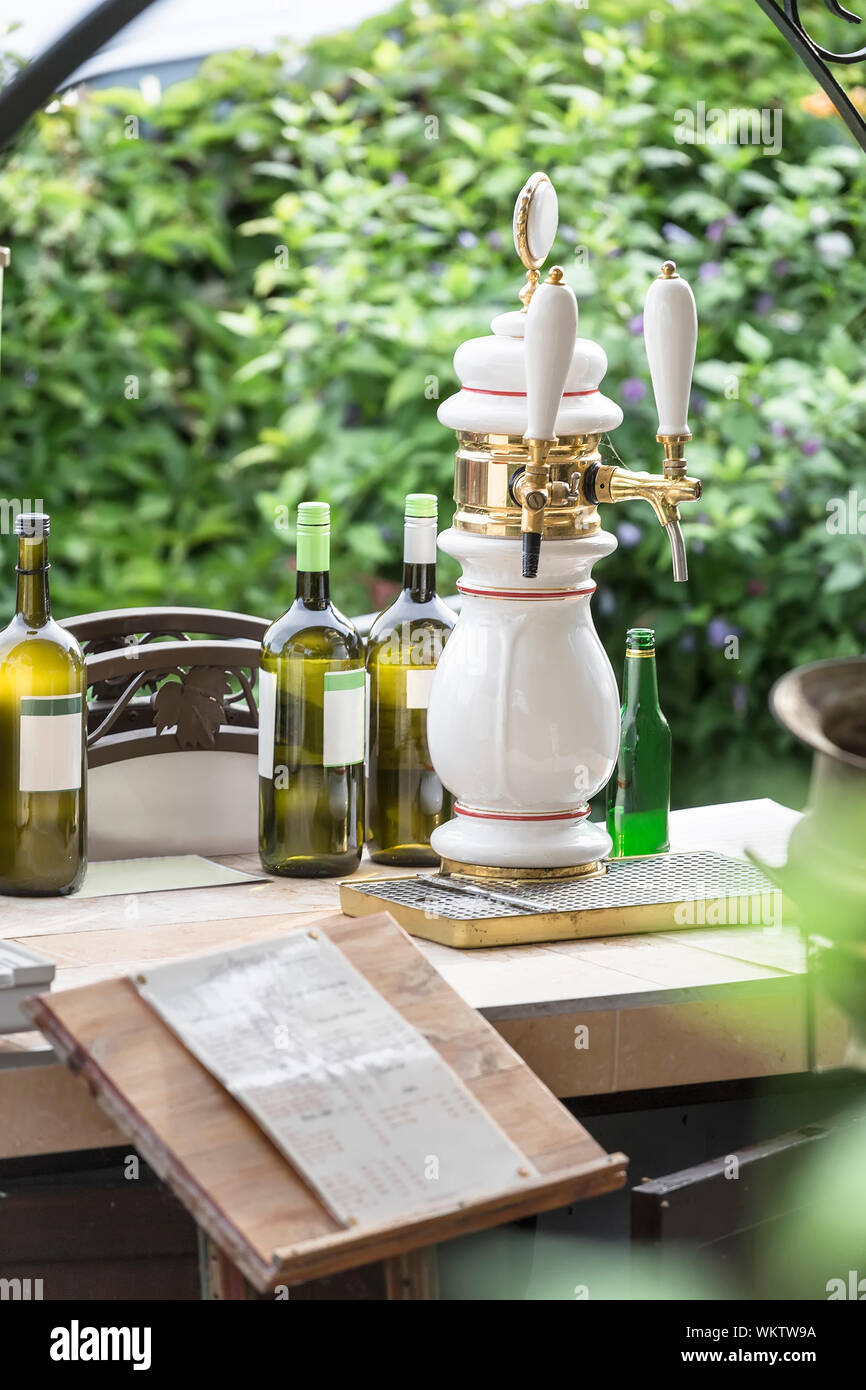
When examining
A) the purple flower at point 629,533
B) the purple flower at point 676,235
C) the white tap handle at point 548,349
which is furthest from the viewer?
the purple flower at point 676,235

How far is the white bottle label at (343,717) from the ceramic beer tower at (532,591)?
0.07m

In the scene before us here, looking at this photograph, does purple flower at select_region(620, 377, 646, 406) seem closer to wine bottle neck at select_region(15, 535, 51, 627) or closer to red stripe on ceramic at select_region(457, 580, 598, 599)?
red stripe on ceramic at select_region(457, 580, 598, 599)

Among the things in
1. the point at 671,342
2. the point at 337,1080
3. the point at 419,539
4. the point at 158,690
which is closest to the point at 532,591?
the point at 419,539

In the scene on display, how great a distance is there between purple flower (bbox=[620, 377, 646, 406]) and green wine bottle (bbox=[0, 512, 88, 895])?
174 cm

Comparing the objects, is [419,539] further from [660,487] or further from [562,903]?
[562,903]

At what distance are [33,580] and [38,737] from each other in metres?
0.13

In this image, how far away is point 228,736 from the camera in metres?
1.74

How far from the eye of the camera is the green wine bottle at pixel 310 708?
1.66 m

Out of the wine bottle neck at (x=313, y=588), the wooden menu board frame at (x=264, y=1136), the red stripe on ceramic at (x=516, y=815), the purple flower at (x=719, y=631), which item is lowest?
the wooden menu board frame at (x=264, y=1136)

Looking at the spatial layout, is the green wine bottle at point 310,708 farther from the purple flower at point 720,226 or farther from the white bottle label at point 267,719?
the purple flower at point 720,226

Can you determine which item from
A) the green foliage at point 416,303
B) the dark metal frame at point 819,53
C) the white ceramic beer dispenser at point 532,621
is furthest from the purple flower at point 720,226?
the white ceramic beer dispenser at point 532,621

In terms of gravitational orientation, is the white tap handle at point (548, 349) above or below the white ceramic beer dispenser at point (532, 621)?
above

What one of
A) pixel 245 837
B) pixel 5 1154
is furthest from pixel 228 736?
pixel 5 1154
